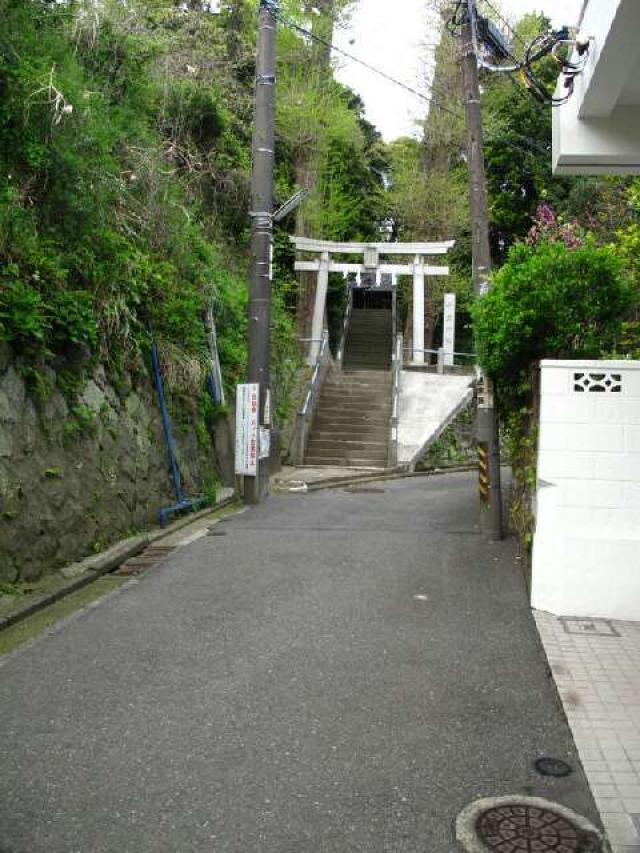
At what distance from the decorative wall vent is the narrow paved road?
197 centimetres

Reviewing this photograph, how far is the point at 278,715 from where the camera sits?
449 cm

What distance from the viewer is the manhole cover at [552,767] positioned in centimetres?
386

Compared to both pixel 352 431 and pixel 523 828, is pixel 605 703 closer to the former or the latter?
pixel 523 828

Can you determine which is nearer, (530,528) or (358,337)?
(530,528)

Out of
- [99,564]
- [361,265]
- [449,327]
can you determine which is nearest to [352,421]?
[361,265]

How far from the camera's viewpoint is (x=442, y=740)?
4203 millimetres

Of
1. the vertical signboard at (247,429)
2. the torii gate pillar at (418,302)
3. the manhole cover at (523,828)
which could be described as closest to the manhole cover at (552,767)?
the manhole cover at (523,828)

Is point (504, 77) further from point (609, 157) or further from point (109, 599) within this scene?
point (109, 599)

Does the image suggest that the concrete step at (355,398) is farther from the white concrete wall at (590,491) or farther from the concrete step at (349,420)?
→ the white concrete wall at (590,491)

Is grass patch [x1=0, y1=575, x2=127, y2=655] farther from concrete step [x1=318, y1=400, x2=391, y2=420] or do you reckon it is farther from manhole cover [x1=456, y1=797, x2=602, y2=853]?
concrete step [x1=318, y1=400, x2=391, y2=420]

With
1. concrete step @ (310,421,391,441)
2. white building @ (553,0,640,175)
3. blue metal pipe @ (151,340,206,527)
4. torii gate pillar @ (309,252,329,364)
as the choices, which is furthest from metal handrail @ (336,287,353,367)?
white building @ (553,0,640,175)

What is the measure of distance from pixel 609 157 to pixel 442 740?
606 cm

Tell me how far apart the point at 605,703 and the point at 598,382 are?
280 centimetres

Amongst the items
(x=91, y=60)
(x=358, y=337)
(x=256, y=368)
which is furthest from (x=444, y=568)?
(x=358, y=337)
